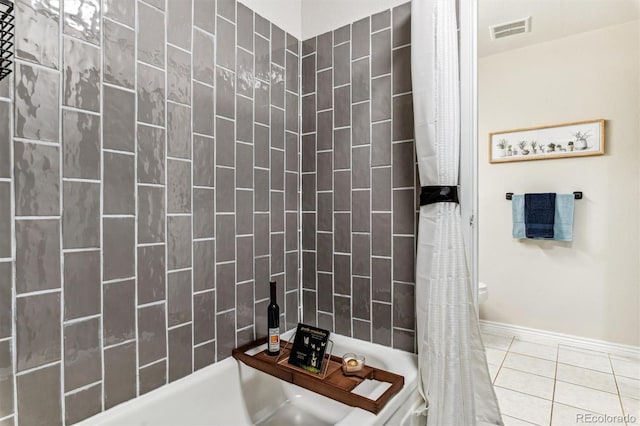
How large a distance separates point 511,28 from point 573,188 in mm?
1397

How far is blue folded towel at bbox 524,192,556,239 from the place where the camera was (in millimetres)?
2893

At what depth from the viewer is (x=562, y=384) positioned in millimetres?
2250

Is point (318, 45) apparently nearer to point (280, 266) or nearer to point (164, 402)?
point (280, 266)

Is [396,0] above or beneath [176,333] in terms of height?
above

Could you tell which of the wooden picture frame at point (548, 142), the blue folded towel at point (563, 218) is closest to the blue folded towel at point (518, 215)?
the blue folded towel at point (563, 218)

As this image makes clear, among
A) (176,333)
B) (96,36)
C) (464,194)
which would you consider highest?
(96,36)

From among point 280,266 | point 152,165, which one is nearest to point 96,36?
point 152,165

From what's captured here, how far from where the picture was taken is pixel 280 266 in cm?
177

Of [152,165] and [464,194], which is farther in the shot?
[464,194]

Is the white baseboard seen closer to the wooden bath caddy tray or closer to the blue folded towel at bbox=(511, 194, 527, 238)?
the blue folded towel at bbox=(511, 194, 527, 238)

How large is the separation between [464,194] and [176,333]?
1254mm

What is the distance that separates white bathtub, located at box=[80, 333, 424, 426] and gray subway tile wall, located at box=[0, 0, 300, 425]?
0.22 ft

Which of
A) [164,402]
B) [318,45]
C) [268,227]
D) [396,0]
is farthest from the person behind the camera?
[318,45]

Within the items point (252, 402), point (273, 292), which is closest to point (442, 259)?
point (273, 292)
